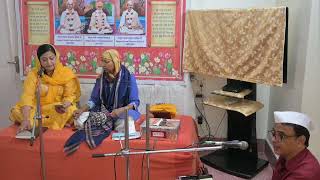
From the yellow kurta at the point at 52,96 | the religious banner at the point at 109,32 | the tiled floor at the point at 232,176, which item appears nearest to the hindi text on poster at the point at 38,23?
the religious banner at the point at 109,32

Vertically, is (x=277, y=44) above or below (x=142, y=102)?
above

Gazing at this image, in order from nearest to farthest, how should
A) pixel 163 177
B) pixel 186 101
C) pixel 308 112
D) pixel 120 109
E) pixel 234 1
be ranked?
pixel 308 112 < pixel 163 177 < pixel 120 109 < pixel 234 1 < pixel 186 101

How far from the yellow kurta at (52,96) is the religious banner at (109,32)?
0.47 meters

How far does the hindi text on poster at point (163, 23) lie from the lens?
329 centimetres

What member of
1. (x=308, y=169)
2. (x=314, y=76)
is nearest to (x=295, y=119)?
(x=308, y=169)

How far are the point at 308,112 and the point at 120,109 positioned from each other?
59.4 inches

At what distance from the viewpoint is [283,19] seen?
2.62 metres

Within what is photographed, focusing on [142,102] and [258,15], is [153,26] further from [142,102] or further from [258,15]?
[258,15]

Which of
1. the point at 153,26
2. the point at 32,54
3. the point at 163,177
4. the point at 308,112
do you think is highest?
the point at 153,26

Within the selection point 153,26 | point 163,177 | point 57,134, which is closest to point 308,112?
point 163,177

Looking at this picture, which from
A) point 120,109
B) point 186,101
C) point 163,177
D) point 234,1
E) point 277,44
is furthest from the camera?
point 186,101

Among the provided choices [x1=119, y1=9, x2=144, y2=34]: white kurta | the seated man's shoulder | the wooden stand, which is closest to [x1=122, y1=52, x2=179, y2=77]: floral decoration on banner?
[x1=119, y1=9, x2=144, y2=34]: white kurta

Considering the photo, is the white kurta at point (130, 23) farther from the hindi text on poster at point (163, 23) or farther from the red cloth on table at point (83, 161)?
the red cloth on table at point (83, 161)

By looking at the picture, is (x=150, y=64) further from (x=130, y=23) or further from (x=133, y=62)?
(x=130, y=23)
